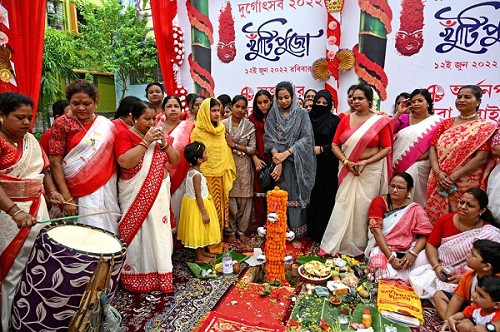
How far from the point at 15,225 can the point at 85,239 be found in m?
0.58

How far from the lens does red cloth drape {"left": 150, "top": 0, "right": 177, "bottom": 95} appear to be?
6.33m

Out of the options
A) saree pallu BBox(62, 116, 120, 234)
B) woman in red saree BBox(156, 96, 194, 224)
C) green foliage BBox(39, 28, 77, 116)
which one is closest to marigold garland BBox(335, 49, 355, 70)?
woman in red saree BBox(156, 96, 194, 224)

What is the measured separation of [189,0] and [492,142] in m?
5.53

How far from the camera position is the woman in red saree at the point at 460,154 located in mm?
3008

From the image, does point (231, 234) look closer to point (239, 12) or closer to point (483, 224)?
point (483, 224)

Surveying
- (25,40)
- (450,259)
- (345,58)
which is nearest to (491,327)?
(450,259)

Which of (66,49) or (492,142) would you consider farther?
(66,49)

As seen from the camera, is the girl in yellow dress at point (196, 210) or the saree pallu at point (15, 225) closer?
the saree pallu at point (15, 225)

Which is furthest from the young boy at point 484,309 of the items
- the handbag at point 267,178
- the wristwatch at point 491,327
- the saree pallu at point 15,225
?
the saree pallu at point 15,225

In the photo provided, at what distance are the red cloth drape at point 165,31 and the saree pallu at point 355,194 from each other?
4.35 metres

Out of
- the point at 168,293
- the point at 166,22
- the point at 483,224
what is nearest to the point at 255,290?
the point at 168,293

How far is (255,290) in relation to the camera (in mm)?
2910

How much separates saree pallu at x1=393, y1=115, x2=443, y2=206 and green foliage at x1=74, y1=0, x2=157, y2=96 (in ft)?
37.7

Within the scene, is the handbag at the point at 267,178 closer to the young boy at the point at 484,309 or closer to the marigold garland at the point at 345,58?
the young boy at the point at 484,309
